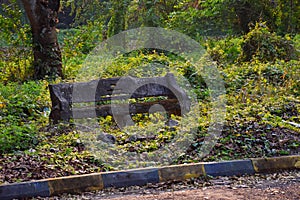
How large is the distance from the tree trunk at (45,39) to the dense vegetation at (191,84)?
0.88 feet

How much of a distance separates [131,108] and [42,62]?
4.04 meters

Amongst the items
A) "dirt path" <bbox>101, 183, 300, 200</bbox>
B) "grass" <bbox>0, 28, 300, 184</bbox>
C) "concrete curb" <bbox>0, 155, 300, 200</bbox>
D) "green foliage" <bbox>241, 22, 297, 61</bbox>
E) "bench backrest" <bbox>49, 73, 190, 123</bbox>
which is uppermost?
"green foliage" <bbox>241, 22, 297, 61</bbox>

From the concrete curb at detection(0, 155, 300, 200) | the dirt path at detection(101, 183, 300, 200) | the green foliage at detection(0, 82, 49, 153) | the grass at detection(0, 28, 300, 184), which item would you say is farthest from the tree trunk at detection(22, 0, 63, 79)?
the dirt path at detection(101, 183, 300, 200)

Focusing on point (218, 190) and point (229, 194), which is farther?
point (218, 190)

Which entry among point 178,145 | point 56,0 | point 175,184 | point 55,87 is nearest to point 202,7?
point 56,0

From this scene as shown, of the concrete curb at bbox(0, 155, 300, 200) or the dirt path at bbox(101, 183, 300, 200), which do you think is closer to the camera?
the dirt path at bbox(101, 183, 300, 200)

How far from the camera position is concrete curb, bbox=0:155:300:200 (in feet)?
14.9

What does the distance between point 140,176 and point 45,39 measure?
6429 millimetres

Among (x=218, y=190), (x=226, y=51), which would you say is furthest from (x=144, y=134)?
(x=226, y=51)

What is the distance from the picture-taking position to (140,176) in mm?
4844

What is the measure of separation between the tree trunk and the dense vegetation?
10.6 inches

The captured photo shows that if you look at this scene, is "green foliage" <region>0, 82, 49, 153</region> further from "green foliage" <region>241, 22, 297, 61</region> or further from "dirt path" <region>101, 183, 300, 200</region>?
"green foliage" <region>241, 22, 297, 61</region>

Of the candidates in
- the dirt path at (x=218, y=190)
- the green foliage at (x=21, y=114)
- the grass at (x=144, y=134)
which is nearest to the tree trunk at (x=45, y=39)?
the green foliage at (x=21, y=114)

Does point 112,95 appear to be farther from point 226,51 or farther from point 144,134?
point 226,51
